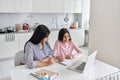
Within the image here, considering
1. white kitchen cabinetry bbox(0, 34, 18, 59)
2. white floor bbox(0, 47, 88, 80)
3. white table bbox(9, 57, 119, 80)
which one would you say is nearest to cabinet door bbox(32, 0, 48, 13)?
white kitchen cabinetry bbox(0, 34, 18, 59)

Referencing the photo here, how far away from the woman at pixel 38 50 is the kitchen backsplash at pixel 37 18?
8.91 feet

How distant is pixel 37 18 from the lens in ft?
16.3

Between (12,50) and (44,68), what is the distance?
2683mm

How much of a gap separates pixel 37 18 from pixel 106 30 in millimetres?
3050

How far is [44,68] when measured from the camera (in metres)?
1.83

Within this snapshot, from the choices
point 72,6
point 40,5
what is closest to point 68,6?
point 72,6

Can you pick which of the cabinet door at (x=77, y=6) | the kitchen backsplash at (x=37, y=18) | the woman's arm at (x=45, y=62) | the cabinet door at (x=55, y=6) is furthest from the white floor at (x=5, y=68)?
the cabinet door at (x=77, y=6)

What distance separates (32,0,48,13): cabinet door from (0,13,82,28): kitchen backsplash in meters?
0.34

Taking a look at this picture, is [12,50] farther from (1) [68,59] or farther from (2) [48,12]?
(1) [68,59]

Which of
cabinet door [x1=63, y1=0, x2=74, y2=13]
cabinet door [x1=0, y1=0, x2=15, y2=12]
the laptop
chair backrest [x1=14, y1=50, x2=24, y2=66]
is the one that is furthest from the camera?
cabinet door [x1=63, y1=0, x2=74, y2=13]

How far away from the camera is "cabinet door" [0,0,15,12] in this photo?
4.05 m

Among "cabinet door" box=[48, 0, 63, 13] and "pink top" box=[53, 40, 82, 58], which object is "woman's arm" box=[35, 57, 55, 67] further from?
"cabinet door" box=[48, 0, 63, 13]

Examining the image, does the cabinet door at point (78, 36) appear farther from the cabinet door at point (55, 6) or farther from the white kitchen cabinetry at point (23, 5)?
the white kitchen cabinetry at point (23, 5)

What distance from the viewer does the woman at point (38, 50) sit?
72.7 inches
